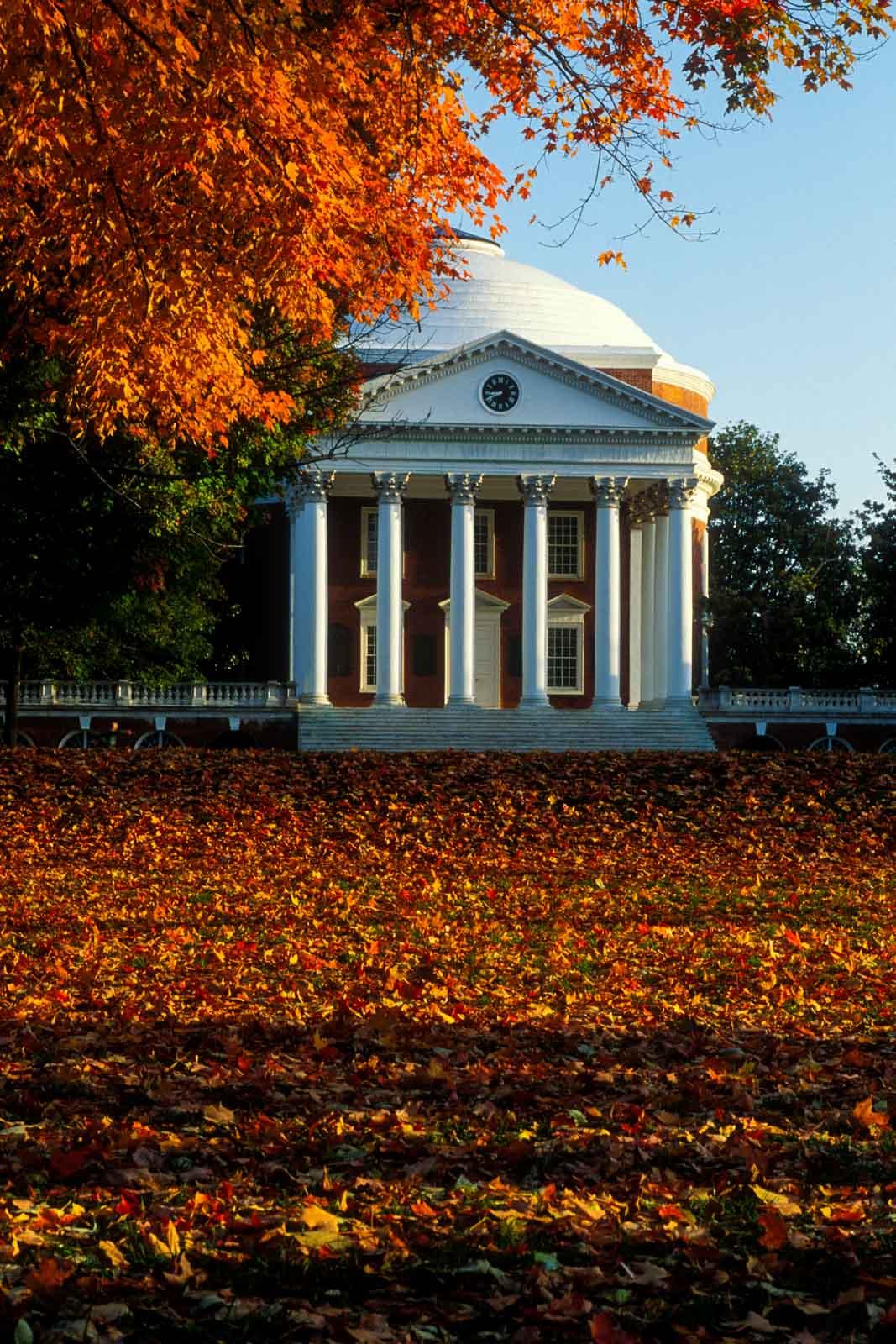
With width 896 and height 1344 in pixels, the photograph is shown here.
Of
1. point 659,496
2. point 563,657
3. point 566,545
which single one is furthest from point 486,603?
point 659,496

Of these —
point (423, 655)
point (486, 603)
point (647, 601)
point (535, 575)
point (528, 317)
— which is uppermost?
point (528, 317)

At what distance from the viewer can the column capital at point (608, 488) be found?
60.3 meters

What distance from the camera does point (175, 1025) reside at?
990 cm

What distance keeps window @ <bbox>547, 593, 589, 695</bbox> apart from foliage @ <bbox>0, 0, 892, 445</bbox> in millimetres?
46150

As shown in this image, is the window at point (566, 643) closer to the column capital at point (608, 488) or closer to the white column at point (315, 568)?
the column capital at point (608, 488)

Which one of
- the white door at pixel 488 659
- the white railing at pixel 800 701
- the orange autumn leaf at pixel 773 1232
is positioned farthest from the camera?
the white door at pixel 488 659

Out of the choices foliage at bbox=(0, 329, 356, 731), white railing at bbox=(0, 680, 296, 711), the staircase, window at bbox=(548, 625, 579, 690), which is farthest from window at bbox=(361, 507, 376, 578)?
foliage at bbox=(0, 329, 356, 731)

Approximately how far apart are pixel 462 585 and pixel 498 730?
6.87m

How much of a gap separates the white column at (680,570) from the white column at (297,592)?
1305 centimetres

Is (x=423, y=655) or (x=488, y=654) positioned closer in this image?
(x=423, y=655)

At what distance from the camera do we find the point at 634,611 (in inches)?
2638

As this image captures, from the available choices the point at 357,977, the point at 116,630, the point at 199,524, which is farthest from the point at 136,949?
the point at 116,630

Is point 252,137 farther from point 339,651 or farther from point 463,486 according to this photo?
point 339,651

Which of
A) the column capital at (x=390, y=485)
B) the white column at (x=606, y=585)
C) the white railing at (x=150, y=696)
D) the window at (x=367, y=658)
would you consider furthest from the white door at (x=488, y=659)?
the white railing at (x=150, y=696)
